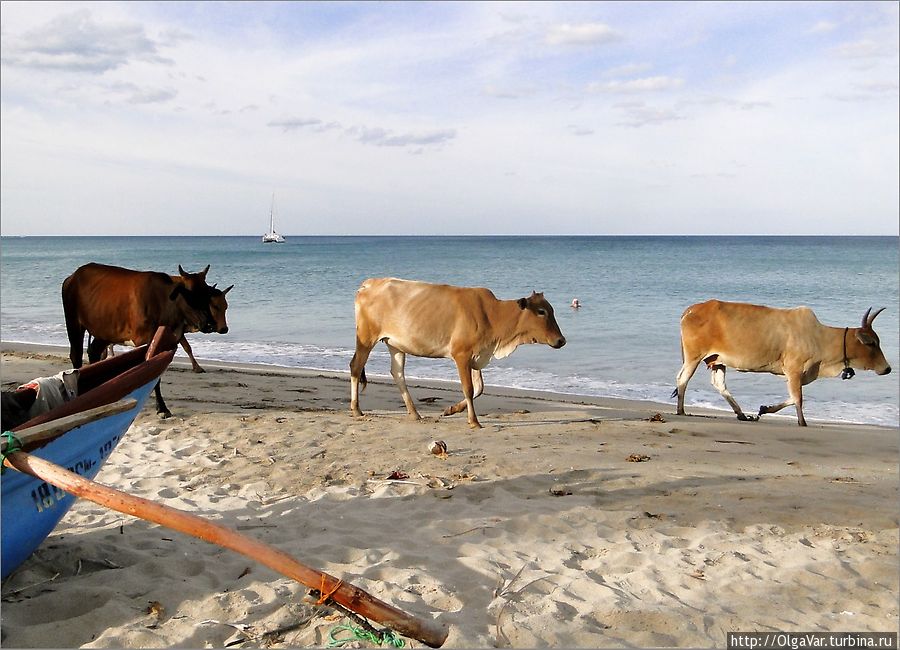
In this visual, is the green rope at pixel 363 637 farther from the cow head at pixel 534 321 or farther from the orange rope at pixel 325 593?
the cow head at pixel 534 321

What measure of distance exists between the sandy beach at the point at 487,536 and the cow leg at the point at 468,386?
25 centimetres

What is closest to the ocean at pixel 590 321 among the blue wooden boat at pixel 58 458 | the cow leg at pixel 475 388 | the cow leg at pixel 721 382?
the cow leg at pixel 721 382

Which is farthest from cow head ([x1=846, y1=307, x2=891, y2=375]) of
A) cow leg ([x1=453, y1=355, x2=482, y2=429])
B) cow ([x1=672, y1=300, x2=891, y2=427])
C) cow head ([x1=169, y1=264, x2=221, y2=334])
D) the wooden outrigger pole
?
the wooden outrigger pole

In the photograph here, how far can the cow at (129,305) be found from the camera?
371 inches

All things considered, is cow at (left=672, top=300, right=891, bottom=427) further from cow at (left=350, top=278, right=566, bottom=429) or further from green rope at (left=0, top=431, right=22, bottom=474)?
green rope at (left=0, top=431, right=22, bottom=474)

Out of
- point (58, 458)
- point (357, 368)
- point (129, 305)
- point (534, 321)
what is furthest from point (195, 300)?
point (58, 458)

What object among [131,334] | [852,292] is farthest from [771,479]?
[852,292]

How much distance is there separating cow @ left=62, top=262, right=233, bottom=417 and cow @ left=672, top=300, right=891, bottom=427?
607 centimetres

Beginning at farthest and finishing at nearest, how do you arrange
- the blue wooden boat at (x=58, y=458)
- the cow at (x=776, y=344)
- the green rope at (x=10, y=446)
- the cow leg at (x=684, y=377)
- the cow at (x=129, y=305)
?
the cow leg at (x=684, y=377) < the cow at (x=776, y=344) < the cow at (x=129, y=305) < the blue wooden boat at (x=58, y=458) < the green rope at (x=10, y=446)

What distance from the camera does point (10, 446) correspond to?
3.61m

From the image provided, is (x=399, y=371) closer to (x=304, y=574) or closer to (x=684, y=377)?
(x=684, y=377)

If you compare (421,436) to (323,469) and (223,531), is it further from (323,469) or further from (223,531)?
(223,531)

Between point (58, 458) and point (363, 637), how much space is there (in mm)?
1746

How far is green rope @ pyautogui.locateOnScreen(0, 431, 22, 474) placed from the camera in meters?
3.61
